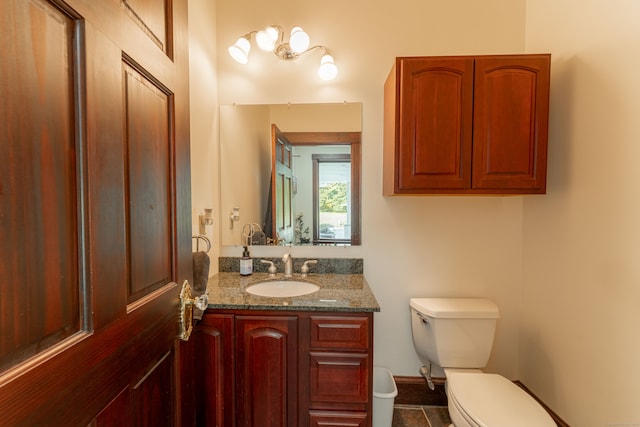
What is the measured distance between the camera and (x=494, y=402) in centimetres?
123

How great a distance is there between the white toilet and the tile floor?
0.86 ft

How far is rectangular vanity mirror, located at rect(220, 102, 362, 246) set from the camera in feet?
5.94

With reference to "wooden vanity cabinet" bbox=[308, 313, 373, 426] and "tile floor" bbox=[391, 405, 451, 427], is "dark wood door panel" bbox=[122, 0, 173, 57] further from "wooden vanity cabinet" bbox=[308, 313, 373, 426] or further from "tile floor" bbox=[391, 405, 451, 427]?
"tile floor" bbox=[391, 405, 451, 427]

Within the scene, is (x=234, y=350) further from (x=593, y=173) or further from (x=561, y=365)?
(x=593, y=173)

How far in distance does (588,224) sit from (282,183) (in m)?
1.62

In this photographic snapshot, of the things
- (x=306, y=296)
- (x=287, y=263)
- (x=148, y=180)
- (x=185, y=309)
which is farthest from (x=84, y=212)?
(x=287, y=263)

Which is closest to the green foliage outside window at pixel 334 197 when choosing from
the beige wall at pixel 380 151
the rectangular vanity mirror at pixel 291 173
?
the rectangular vanity mirror at pixel 291 173

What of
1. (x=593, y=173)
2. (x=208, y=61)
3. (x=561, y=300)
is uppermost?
(x=208, y=61)

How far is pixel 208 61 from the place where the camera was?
66.8 inches

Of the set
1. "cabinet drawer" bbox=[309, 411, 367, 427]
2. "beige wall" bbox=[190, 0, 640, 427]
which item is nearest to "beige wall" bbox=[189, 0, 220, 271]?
"beige wall" bbox=[190, 0, 640, 427]

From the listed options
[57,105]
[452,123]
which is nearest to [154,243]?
[57,105]

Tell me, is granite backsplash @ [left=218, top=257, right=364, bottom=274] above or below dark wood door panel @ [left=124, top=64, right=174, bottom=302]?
below

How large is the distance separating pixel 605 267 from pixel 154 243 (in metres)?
1.78

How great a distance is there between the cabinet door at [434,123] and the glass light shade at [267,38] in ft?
2.59
